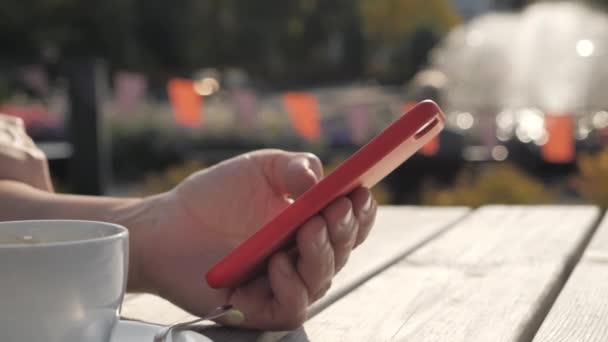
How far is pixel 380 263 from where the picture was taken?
140 cm

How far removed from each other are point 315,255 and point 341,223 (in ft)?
0.13

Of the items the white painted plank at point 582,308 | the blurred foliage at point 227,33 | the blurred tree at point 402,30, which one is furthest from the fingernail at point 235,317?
the blurred tree at point 402,30

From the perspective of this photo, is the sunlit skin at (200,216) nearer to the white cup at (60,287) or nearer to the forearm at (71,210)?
the forearm at (71,210)

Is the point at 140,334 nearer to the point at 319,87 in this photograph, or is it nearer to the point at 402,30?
the point at 402,30

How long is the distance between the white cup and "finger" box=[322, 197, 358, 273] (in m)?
0.20

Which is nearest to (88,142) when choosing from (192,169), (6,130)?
(192,169)

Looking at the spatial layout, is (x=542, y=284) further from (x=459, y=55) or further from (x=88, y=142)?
(x=459, y=55)

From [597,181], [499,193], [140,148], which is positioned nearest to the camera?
[597,181]

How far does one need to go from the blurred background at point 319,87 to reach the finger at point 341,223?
10.7 feet

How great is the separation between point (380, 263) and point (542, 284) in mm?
260

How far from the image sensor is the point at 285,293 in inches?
38.6

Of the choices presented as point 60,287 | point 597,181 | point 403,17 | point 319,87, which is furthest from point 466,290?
point 319,87

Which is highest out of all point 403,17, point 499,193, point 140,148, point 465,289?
point 465,289

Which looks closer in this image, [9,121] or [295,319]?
[295,319]
